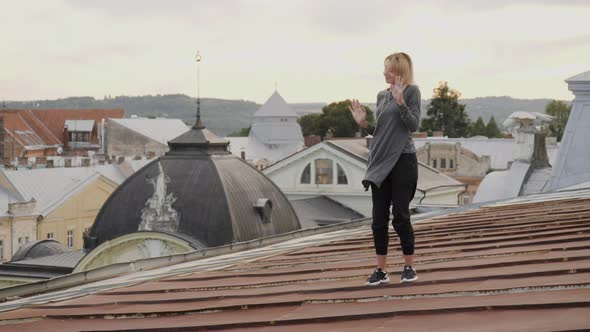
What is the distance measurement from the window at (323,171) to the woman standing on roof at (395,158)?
41.8 meters

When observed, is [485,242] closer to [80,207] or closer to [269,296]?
[269,296]

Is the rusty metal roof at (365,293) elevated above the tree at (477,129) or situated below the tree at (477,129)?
above

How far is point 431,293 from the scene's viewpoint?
693 centimetres

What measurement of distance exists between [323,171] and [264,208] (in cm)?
1808

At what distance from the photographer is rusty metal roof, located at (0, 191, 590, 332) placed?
606cm

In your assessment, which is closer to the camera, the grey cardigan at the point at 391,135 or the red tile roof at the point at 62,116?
the grey cardigan at the point at 391,135

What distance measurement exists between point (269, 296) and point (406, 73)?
1.94 metres

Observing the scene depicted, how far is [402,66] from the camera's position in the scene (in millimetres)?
7250

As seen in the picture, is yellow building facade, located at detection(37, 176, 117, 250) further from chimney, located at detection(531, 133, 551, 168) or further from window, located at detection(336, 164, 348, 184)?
chimney, located at detection(531, 133, 551, 168)

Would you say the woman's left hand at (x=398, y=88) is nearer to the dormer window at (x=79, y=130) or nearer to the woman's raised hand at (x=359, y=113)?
the woman's raised hand at (x=359, y=113)

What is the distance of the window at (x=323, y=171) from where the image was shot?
162 feet

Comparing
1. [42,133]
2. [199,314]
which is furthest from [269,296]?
[42,133]

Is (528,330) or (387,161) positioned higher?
(387,161)

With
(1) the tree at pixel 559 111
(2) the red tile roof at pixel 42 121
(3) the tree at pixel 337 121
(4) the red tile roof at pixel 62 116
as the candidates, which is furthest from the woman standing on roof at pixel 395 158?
(1) the tree at pixel 559 111
